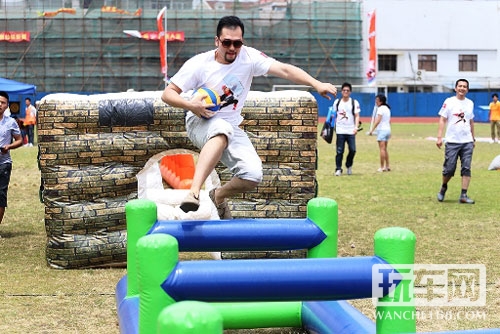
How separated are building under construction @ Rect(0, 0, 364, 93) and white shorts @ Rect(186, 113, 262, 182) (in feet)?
154

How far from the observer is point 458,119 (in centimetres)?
1200

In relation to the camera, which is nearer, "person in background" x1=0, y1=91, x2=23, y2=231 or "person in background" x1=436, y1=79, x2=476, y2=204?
"person in background" x1=0, y1=91, x2=23, y2=231

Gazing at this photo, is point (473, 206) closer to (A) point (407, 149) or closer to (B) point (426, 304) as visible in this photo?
(B) point (426, 304)

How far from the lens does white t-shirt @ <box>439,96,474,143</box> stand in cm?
1199

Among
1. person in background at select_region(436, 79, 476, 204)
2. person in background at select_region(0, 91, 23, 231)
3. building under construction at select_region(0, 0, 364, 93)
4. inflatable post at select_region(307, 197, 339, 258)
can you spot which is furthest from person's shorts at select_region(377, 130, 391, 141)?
building under construction at select_region(0, 0, 364, 93)

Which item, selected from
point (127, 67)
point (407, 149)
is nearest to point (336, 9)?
point (127, 67)

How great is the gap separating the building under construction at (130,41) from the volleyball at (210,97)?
1856 inches

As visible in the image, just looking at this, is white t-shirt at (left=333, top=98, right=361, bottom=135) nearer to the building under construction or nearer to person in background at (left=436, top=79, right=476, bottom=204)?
person in background at (left=436, top=79, right=476, bottom=204)

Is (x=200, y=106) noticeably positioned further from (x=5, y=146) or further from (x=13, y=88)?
(x=13, y=88)

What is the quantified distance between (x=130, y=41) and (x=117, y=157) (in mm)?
47232

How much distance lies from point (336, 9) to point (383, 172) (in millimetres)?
41057

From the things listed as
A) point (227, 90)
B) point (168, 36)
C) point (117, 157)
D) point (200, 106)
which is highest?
point (168, 36)

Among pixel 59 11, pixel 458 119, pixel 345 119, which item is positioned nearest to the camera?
pixel 458 119

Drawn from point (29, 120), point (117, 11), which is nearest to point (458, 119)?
point (29, 120)
